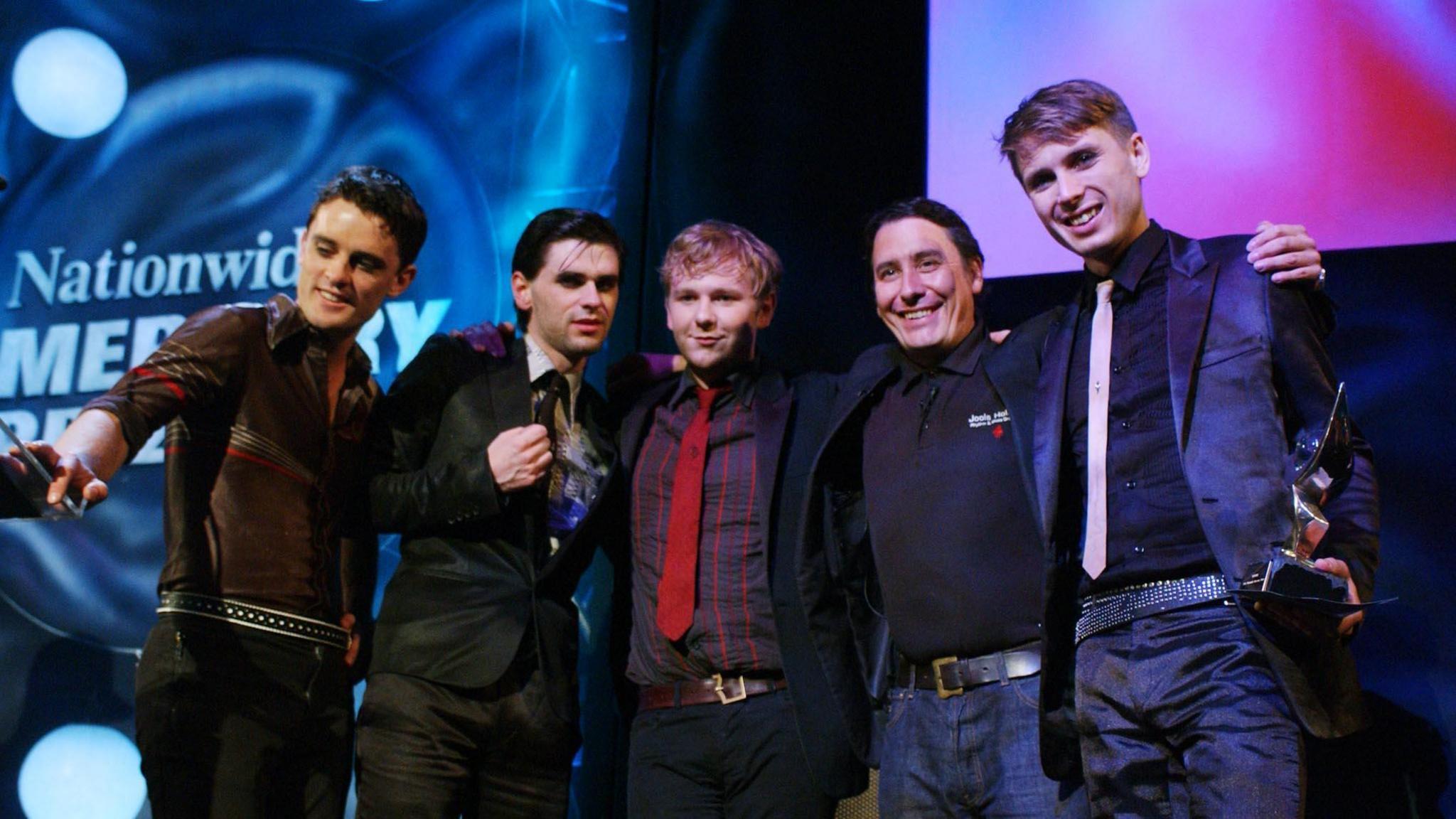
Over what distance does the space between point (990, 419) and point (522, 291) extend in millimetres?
1137

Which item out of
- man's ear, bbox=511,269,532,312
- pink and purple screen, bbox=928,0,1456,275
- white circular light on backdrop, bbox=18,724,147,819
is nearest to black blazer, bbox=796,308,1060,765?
man's ear, bbox=511,269,532,312

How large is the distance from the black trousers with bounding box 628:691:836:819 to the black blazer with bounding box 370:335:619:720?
0.24 metres

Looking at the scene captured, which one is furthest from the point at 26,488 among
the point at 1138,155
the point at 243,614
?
the point at 1138,155

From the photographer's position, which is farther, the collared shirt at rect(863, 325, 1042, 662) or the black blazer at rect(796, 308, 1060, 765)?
the black blazer at rect(796, 308, 1060, 765)

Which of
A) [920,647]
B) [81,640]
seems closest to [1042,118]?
[920,647]

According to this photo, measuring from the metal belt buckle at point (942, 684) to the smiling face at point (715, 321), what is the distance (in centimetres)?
80

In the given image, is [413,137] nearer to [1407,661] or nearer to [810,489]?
[810,489]

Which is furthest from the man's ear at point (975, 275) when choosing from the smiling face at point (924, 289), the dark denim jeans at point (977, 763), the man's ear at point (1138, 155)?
the dark denim jeans at point (977, 763)

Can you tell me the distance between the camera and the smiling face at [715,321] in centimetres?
259

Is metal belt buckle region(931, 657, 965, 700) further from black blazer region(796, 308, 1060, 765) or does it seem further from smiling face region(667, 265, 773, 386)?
smiling face region(667, 265, 773, 386)

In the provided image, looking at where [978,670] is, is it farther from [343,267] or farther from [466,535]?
[343,267]

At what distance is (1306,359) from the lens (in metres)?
1.88

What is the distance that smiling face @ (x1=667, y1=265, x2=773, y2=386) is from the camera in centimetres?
259

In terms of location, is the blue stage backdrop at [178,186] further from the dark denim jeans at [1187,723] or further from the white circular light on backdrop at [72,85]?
the dark denim jeans at [1187,723]
